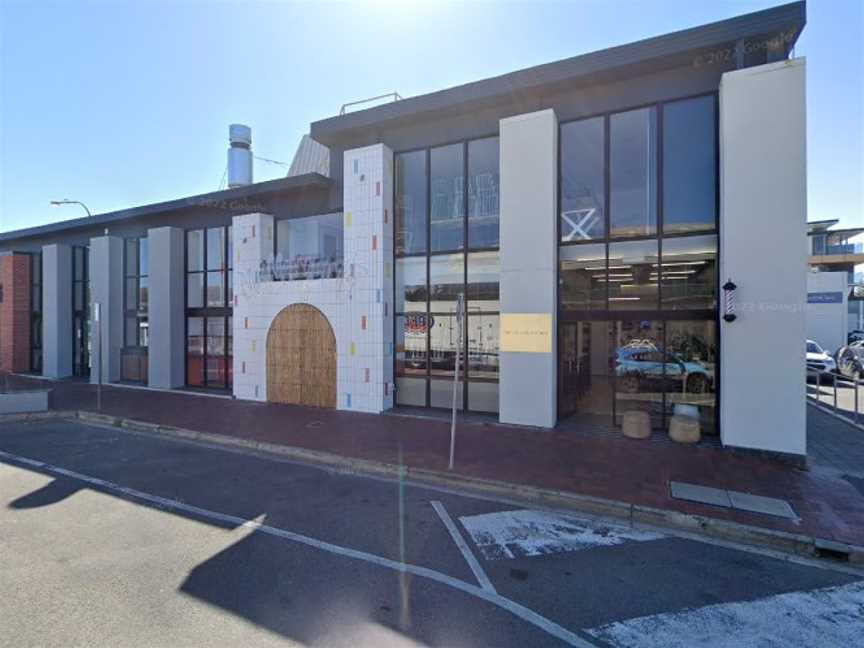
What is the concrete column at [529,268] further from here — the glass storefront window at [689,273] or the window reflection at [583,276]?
the glass storefront window at [689,273]

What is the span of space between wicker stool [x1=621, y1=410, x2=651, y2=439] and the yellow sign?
6.84 feet

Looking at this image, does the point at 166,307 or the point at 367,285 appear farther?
the point at 166,307

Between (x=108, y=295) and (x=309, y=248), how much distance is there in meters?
9.46

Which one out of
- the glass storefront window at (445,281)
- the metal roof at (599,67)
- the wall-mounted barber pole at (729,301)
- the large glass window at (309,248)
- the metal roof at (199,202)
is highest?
the metal roof at (599,67)

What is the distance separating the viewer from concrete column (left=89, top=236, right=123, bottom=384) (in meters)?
18.1

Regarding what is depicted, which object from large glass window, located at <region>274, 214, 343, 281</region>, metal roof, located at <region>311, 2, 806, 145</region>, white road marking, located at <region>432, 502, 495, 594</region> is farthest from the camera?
large glass window, located at <region>274, 214, 343, 281</region>

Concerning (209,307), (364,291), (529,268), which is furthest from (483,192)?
(209,307)

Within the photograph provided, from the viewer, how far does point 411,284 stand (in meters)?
12.6

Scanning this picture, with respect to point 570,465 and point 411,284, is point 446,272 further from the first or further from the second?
point 570,465

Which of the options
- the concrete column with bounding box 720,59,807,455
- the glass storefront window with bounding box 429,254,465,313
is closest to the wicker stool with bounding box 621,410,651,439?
the concrete column with bounding box 720,59,807,455

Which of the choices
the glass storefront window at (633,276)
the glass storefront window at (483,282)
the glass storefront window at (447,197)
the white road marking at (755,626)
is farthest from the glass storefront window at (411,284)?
the white road marking at (755,626)

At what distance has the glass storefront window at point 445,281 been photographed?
11.8m

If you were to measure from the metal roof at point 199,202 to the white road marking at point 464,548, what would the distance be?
10.4m

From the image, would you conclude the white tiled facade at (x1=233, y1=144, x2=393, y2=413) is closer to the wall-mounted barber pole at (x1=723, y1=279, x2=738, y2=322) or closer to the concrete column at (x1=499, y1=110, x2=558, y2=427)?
the concrete column at (x1=499, y1=110, x2=558, y2=427)
